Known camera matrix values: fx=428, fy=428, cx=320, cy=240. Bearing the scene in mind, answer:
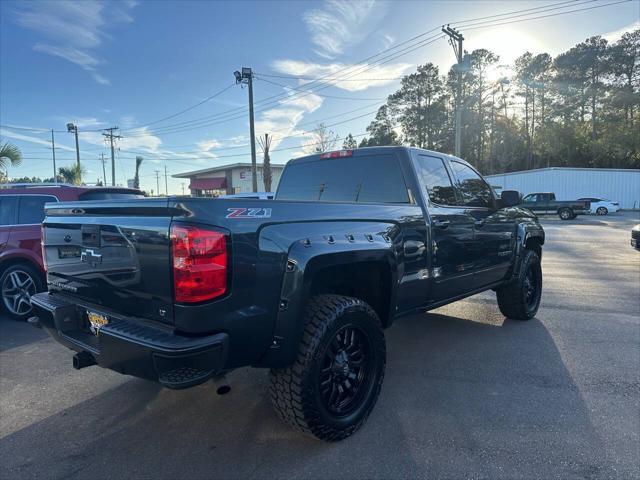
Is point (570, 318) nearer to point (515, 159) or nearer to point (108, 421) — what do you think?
point (108, 421)

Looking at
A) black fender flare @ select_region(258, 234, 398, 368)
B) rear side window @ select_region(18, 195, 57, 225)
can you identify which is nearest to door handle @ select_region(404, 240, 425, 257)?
black fender flare @ select_region(258, 234, 398, 368)

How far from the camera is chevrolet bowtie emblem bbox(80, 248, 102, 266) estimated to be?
2.60m

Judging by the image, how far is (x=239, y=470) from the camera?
249cm

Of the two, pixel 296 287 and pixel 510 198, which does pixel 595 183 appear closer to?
pixel 510 198

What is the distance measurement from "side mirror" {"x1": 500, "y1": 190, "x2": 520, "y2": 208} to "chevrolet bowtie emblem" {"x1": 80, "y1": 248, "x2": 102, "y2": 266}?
13.3 ft

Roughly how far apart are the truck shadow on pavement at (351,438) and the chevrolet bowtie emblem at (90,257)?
119 cm

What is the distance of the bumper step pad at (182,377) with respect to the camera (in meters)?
2.11

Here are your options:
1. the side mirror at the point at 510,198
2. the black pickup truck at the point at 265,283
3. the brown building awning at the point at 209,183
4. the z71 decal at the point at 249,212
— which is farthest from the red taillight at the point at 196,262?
the brown building awning at the point at 209,183

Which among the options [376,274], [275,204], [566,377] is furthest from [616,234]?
[275,204]

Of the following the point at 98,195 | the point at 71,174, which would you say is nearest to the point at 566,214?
the point at 98,195

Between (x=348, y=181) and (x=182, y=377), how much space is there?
2467 millimetres

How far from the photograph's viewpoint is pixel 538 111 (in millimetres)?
52844

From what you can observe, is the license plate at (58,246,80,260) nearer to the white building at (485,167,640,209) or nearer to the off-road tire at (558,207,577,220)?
the off-road tire at (558,207,577,220)

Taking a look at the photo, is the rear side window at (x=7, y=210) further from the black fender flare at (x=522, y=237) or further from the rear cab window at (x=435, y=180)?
the black fender flare at (x=522, y=237)
